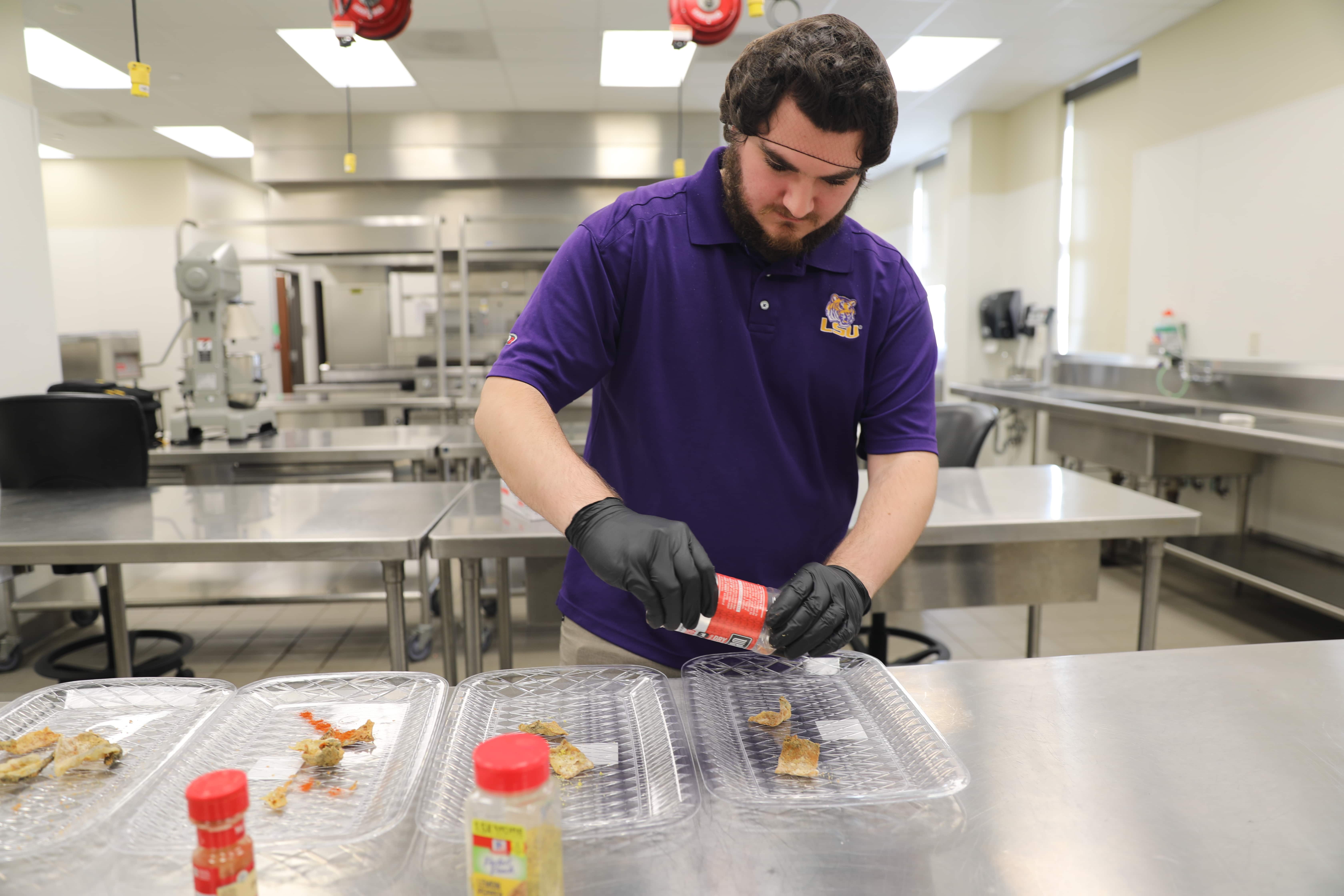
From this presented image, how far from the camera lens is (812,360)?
119cm

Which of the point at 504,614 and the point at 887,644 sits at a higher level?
the point at 504,614

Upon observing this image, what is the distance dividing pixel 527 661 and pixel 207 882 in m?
2.60

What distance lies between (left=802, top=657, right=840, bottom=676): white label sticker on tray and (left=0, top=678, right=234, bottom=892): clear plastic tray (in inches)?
28.2

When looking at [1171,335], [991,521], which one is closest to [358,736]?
[991,521]

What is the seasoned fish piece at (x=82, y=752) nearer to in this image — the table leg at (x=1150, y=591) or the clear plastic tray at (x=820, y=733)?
the clear plastic tray at (x=820, y=733)

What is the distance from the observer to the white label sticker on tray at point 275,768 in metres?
0.81

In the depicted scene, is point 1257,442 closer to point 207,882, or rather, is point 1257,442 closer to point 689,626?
point 689,626

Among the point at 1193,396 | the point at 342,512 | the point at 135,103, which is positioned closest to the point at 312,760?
the point at 342,512

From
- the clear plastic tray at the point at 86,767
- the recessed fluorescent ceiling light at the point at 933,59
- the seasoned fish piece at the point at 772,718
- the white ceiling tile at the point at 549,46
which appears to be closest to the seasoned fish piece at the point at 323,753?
the clear plastic tray at the point at 86,767

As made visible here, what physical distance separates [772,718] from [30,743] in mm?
788

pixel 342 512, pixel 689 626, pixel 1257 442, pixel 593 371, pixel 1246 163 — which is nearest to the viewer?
pixel 689 626

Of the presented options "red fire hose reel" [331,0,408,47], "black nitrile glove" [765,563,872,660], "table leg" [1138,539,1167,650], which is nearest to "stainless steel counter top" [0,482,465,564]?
"black nitrile glove" [765,563,872,660]

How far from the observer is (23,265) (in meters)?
3.61

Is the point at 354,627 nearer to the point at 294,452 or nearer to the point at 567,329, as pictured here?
the point at 294,452
